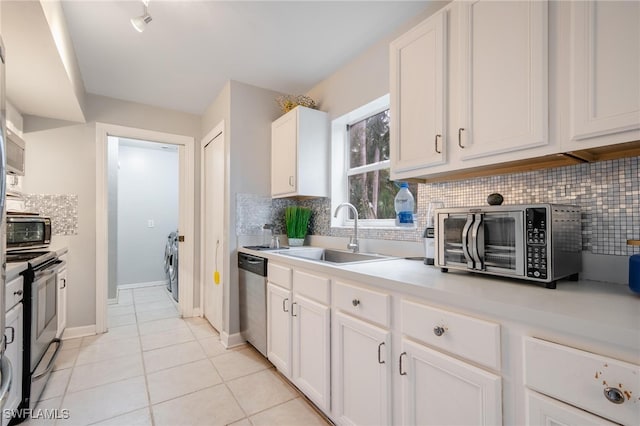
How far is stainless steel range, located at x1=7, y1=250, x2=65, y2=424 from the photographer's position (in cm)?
164

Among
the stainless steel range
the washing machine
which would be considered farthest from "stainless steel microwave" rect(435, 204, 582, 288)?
the washing machine

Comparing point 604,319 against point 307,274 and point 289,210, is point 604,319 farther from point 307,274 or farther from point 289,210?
point 289,210

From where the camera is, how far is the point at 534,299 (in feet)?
3.00

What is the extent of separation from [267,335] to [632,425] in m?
1.93

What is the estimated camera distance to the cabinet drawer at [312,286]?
1608 millimetres


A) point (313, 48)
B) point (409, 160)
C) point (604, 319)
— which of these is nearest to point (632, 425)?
point (604, 319)

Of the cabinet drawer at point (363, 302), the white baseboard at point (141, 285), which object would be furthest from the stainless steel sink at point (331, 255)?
the white baseboard at point (141, 285)

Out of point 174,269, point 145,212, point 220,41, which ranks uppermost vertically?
point 220,41

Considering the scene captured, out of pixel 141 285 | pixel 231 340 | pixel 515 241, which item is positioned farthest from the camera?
pixel 141 285

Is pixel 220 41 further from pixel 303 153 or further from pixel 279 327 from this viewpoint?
pixel 279 327

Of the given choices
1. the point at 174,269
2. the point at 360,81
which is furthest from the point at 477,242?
the point at 174,269

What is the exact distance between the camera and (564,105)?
1.06 m

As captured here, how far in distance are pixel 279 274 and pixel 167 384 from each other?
3.53 feet

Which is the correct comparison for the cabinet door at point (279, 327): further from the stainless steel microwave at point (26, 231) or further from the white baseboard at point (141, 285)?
the white baseboard at point (141, 285)
